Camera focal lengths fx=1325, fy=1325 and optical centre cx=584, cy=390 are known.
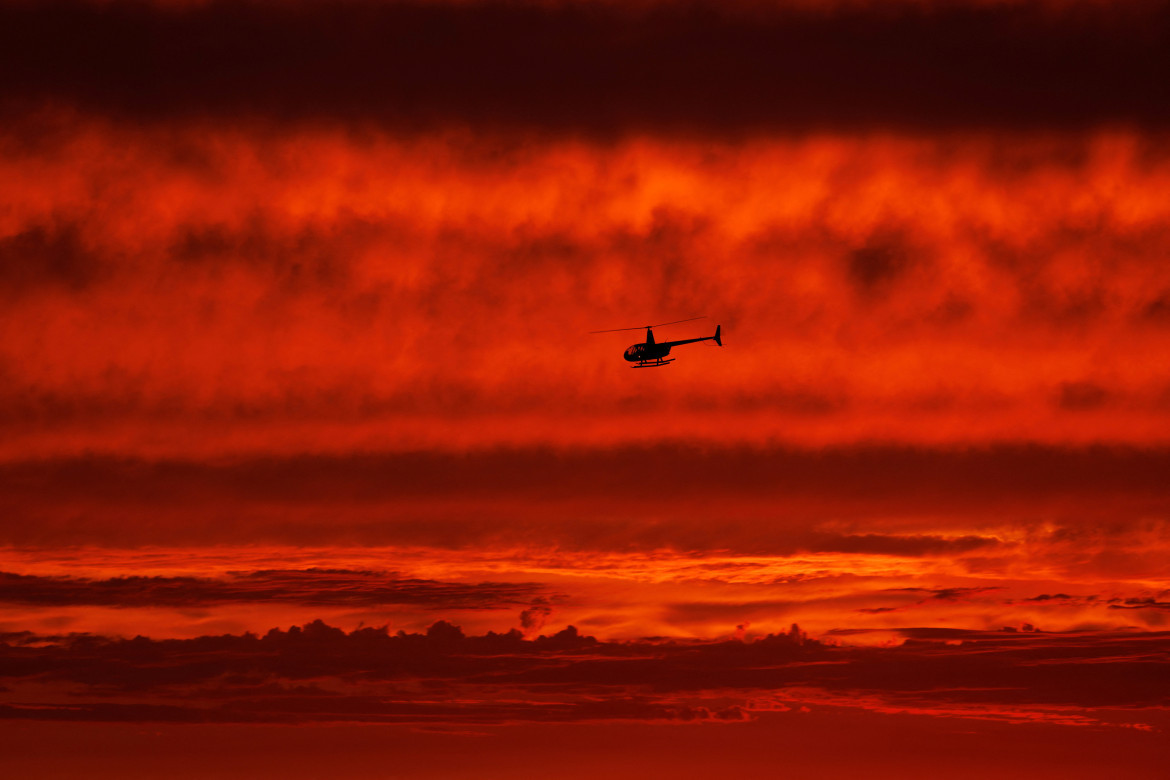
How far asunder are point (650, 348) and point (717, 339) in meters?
10.2

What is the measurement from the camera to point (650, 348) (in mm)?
198250

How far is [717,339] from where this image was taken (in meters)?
196
